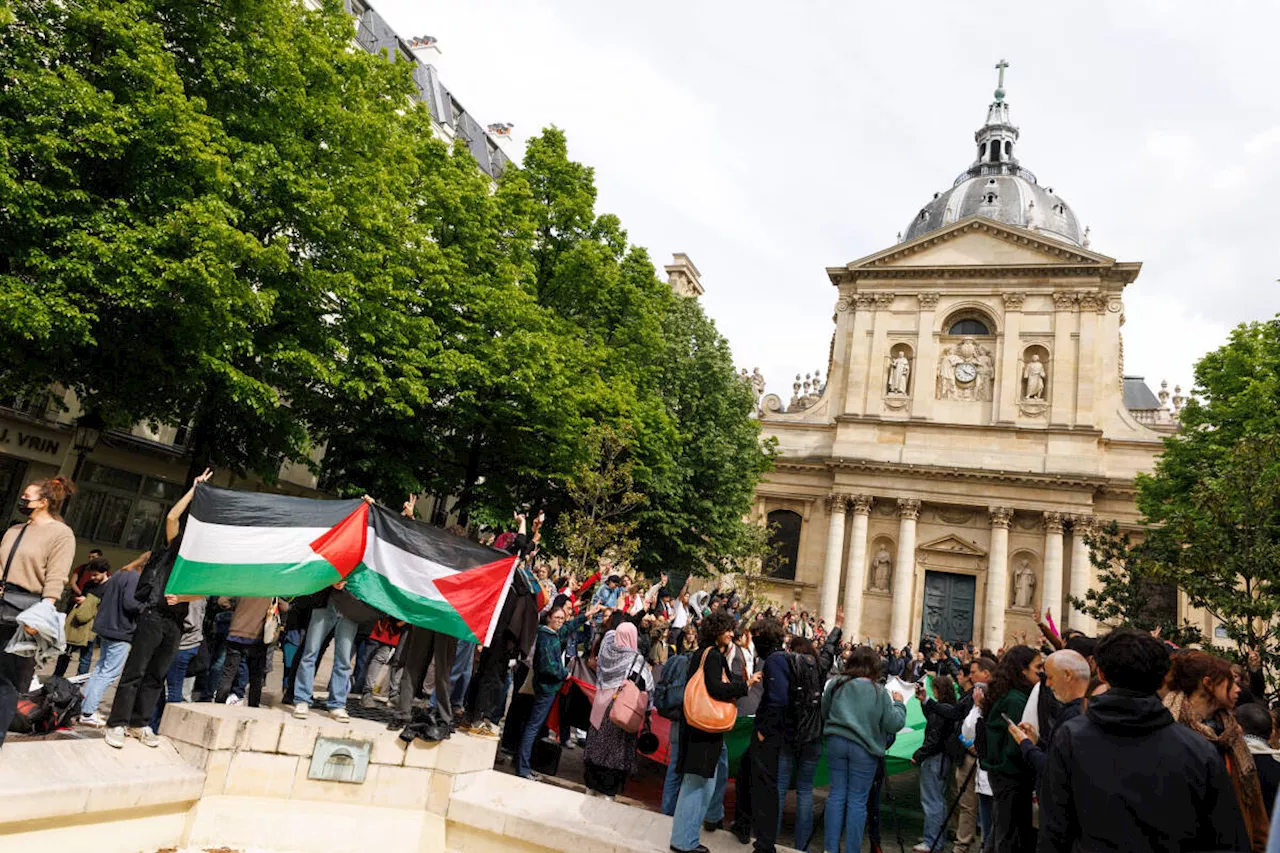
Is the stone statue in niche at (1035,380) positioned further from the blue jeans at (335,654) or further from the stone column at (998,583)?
the blue jeans at (335,654)

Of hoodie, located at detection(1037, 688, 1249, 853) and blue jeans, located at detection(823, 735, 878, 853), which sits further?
blue jeans, located at detection(823, 735, 878, 853)

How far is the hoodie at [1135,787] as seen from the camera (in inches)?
131

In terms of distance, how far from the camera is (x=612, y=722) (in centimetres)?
827

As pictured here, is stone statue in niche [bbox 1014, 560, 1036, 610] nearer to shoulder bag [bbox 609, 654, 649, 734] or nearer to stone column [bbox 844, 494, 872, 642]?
stone column [bbox 844, 494, 872, 642]

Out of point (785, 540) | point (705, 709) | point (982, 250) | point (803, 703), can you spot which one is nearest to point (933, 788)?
point (803, 703)

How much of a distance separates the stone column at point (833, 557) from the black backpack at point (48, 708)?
31.7 m

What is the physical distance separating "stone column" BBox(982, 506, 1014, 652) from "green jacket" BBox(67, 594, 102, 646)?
103ft

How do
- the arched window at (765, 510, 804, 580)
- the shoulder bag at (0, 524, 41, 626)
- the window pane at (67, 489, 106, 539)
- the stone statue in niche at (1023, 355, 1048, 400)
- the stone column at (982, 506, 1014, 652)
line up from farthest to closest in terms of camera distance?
1. the arched window at (765, 510, 804, 580)
2. the stone statue in niche at (1023, 355, 1048, 400)
3. the stone column at (982, 506, 1014, 652)
4. the window pane at (67, 489, 106, 539)
5. the shoulder bag at (0, 524, 41, 626)

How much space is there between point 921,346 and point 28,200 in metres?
33.9

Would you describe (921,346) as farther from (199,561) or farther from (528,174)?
(199,561)

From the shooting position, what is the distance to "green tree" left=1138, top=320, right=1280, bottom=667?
51.1ft

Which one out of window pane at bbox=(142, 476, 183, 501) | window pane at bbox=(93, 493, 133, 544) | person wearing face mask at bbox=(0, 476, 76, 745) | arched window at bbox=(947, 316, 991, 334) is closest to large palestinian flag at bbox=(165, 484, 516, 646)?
person wearing face mask at bbox=(0, 476, 76, 745)

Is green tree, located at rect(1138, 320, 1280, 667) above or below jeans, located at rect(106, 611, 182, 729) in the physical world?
above

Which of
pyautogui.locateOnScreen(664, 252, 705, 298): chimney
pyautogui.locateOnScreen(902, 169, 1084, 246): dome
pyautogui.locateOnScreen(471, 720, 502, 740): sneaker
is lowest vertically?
pyautogui.locateOnScreen(471, 720, 502, 740): sneaker
